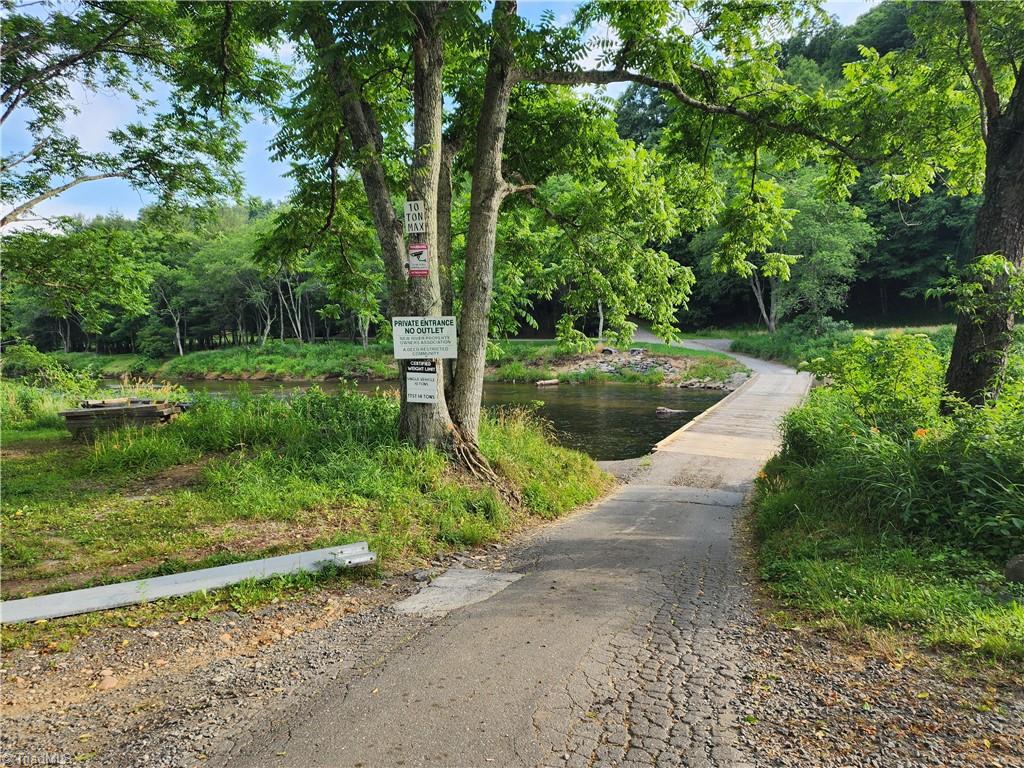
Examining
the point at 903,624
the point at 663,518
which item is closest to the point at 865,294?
the point at 663,518

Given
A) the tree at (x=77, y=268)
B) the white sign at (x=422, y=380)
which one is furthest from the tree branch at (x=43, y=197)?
the white sign at (x=422, y=380)

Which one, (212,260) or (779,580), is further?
(212,260)

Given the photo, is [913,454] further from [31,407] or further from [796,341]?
[796,341]

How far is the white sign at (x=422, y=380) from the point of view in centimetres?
631

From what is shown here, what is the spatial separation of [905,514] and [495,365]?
3227cm

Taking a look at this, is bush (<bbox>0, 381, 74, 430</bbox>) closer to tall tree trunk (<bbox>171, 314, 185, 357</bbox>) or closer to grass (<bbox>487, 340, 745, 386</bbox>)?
grass (<bbox>487, 340, 745, 386</bbox>)

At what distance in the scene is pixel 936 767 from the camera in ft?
6.84

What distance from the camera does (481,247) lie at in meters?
6.90

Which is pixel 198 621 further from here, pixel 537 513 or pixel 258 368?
pixel 258 368

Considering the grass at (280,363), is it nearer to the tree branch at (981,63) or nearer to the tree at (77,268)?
the tree at (77,268)

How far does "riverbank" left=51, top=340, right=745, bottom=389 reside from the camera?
30000 mm

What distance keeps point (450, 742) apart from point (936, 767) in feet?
6.18

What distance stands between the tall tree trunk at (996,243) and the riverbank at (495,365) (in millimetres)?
18812

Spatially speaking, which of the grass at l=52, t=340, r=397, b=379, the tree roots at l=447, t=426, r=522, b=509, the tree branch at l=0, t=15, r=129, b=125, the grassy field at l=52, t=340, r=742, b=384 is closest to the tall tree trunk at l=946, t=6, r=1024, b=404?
the tree roots at l=447, t=426, r=522, b=509
